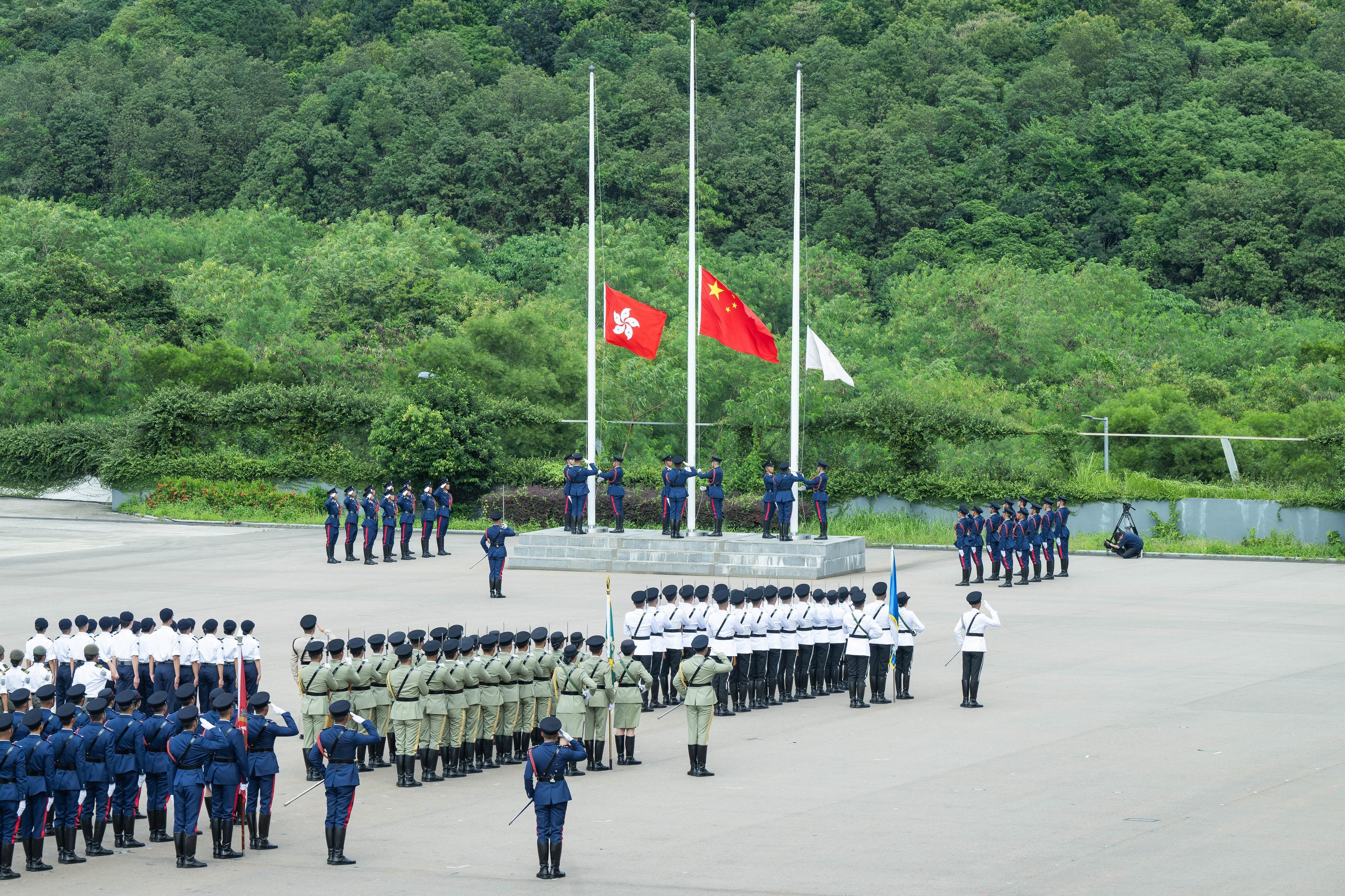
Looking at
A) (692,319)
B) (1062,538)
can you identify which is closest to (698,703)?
(692,319)

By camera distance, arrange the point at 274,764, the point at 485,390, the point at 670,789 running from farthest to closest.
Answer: the point at 485,390 → the point at 670,789 → the point at 274,764

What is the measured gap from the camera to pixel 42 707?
1170 cm

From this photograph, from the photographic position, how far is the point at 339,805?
1107 centimetres

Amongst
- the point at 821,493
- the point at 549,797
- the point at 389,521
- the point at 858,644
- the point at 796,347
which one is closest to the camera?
the point at 549,797

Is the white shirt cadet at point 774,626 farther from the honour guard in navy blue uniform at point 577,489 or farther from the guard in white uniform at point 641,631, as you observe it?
the honour guard in navy blue uniform at point 577,489

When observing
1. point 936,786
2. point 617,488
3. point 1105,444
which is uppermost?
point 1105,444

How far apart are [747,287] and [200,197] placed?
41480 mm

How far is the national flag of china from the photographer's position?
27.2 metres

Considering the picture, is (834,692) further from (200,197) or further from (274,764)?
(200,197)

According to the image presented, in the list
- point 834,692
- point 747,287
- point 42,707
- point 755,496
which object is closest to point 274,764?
point 42,707

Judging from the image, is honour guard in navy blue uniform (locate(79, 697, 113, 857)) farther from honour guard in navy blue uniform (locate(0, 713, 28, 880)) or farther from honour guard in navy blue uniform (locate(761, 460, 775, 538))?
honour guard in navy blue uniform (locate(761, 460, 775, 538))

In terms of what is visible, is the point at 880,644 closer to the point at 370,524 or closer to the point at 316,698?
the point at 316,698

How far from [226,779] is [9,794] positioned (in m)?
1.48

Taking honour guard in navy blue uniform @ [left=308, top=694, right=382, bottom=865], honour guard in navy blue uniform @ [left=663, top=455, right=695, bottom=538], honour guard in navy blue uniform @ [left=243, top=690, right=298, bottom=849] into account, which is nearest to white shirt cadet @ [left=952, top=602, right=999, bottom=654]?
honour guard in navy blue uniform @ [left=308, top=694, right=382, bottom=865]
